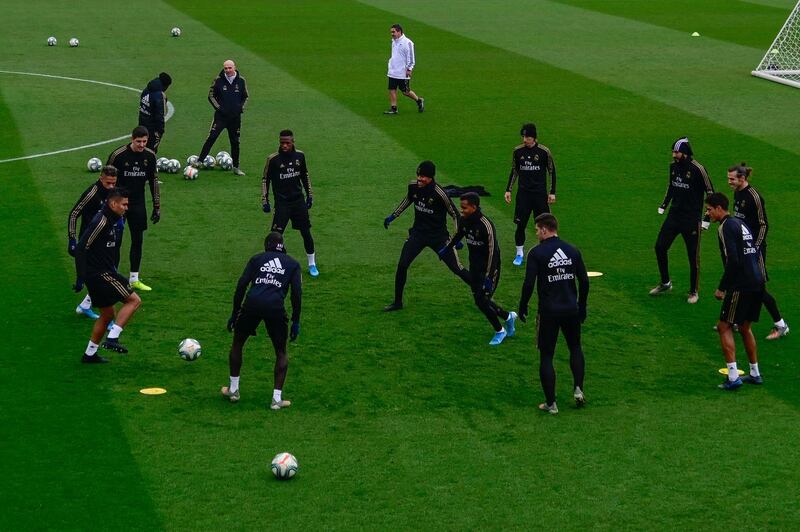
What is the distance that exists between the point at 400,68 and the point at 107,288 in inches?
694

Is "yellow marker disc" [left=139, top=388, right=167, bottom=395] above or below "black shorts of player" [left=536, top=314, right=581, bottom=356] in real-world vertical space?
below

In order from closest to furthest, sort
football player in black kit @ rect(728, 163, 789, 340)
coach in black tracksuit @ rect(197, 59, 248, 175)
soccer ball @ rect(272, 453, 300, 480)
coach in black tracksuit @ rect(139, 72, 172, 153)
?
soccer ball @ rect(272, 453, 300, 480), football player in black kit @ rect(728, 163, 789, 340), coach in black tracksuit @ rect(139, 72, 172, 153), coach in black tracksuit @ rect(197, 59, 248, 175)

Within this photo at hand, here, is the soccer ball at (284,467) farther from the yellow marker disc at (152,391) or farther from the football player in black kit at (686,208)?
the football player in black kit at (686,208)

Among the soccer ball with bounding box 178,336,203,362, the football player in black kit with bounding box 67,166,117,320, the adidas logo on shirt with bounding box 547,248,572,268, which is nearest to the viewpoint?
the adidas logo on shirt with bounding box 547,248,572,268

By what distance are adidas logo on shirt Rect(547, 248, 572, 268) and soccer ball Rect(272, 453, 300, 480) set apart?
3797mm

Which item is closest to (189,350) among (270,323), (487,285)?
(270,323)

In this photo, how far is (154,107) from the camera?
25844 mm

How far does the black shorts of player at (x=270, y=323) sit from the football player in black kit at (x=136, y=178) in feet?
16.2

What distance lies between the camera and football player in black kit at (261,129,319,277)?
20484 millimetres

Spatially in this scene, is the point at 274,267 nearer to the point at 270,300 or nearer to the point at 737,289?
the point at 270,300

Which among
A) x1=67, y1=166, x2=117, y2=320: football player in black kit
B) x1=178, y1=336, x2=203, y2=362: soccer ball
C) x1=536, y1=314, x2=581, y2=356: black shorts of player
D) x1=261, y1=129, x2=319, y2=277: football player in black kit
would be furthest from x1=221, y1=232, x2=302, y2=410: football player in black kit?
x1=261, y1=129, x2=319, y2=277: football player in black kit

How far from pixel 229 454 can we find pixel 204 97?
22808 mm

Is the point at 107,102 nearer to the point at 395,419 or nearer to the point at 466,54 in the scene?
the point at 466,54

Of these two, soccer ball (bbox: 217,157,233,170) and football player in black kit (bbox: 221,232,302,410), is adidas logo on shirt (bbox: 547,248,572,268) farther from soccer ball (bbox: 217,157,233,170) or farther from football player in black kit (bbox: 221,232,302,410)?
soccer ball (bbox: 217,157,233,170)
